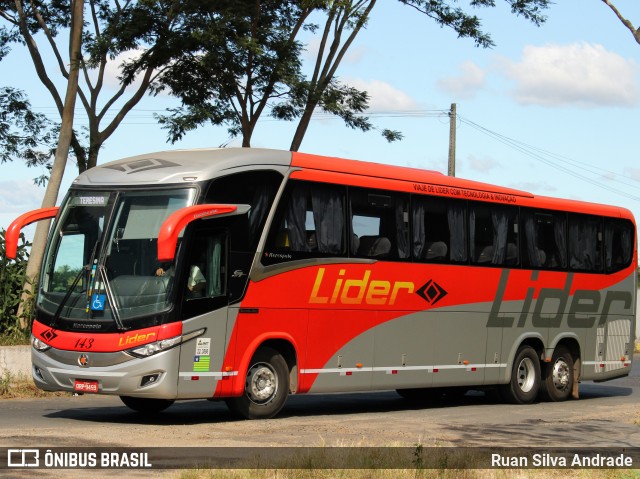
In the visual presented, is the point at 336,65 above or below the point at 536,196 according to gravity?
above

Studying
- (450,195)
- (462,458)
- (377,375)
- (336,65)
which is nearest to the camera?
(462,458)

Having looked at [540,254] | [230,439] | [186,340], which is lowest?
[230,439]

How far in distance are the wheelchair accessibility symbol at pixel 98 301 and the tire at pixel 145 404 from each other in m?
1.98

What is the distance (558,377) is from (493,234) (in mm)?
3330

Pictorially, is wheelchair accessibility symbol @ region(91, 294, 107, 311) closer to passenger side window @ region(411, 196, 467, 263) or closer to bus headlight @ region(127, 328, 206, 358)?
bus headlight @ region(127, 328, 206, 358)

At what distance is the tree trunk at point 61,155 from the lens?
831 inches

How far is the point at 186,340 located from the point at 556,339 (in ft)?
29.4

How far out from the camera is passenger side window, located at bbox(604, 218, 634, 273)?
22.8 metres

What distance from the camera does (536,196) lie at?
21.5 m

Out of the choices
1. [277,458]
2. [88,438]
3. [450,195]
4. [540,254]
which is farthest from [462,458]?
[540,254]

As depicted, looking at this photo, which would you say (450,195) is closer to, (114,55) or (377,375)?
(377,375)

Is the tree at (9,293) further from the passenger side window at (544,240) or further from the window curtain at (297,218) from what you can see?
the passenger side window at (544,240)

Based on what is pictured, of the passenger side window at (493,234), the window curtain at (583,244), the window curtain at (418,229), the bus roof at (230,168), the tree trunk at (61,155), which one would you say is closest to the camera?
the bus roof at (230,168)

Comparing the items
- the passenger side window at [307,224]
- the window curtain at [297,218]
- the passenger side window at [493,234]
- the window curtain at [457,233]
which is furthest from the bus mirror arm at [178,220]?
the passenger side window at [493,234]
